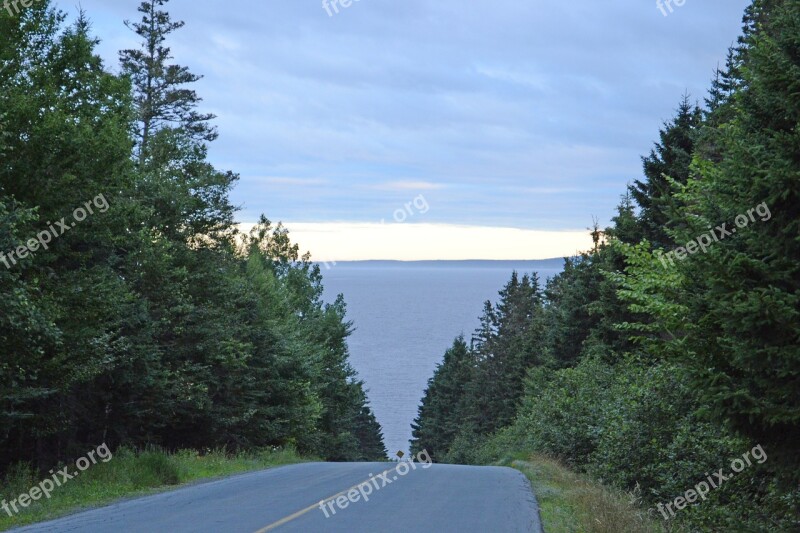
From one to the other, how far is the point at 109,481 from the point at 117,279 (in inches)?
251

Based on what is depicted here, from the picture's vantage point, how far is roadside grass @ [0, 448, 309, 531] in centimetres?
1286

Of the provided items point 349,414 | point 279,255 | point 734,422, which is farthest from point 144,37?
point 349,414

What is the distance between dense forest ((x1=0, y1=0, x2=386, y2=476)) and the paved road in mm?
4054

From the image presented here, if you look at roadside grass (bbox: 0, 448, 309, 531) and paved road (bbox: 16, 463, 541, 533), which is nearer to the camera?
paved road (bbox: 16, 463, 541, 533)

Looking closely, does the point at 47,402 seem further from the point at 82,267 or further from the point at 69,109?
the point at 69,109

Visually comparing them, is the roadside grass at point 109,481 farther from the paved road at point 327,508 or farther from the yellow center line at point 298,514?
the yellow center line at point 298,514

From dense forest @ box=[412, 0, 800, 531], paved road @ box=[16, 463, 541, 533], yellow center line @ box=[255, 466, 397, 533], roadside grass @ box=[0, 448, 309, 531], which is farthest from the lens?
roadside grass @ box=[0, 448, 309, 531]

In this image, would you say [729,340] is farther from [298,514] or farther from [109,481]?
[109,481]

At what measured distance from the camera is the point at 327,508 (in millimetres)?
13070

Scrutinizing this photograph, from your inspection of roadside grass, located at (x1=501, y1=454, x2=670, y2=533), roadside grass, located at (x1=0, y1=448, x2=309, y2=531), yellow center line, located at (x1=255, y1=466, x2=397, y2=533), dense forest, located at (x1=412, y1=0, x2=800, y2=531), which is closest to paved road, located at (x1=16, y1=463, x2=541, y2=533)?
yellow center line, located at (x1=255, y1=466, x2=397, y2=533)

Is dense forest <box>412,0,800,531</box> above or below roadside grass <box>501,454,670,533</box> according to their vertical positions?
above

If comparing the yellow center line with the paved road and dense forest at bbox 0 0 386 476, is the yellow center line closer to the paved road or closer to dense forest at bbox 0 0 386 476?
the paved road

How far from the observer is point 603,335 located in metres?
36.7

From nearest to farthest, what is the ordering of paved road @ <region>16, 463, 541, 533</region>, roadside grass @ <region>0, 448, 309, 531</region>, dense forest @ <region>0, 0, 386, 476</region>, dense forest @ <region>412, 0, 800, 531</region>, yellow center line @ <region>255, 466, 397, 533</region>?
dense forest @ <region>412, 0, 800, 531</region>
yellow center line @ <region>255, 466, 397, 533</region>
paved road @ <region>16, 463, 541, 533</region>
roadside grass @ <region>0, 448, 309, 531</region>
dense forest @ <region>0, 0, 386, 476</region>
